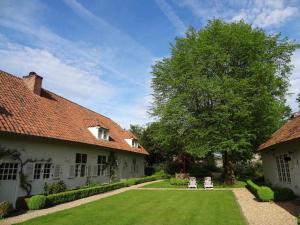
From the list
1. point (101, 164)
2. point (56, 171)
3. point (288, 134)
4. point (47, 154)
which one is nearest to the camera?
point (288, 134)

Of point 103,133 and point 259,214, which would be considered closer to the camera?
point 259,214

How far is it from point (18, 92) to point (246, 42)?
20.5 m

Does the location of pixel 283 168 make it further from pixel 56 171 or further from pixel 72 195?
pixel 56 171

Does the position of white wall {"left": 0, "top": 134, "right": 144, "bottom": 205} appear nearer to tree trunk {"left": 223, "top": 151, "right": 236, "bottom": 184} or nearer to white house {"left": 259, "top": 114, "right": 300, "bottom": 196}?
tree trunk {"left": 223, "top": 151, "right": 236, "bottom": 184}

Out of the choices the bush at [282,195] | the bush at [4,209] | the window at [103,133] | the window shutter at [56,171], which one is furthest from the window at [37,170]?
the bush at [282,195]

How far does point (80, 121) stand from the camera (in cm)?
2616

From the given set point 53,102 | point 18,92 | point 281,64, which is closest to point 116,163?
point 53,102

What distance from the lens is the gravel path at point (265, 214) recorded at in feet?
35.8

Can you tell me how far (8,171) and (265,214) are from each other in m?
13.9

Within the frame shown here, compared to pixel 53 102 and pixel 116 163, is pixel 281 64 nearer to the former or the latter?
pixel 116 163

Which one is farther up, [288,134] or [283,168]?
[288,134]

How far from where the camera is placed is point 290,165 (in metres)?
17.0

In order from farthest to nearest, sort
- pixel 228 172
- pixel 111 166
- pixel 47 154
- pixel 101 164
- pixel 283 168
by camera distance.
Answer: pixel 111 166 < pixel 228 172 < pixel 101 164 < pixel 283 168 < pixel 47 154

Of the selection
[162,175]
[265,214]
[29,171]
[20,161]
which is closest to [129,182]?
[29,171]
